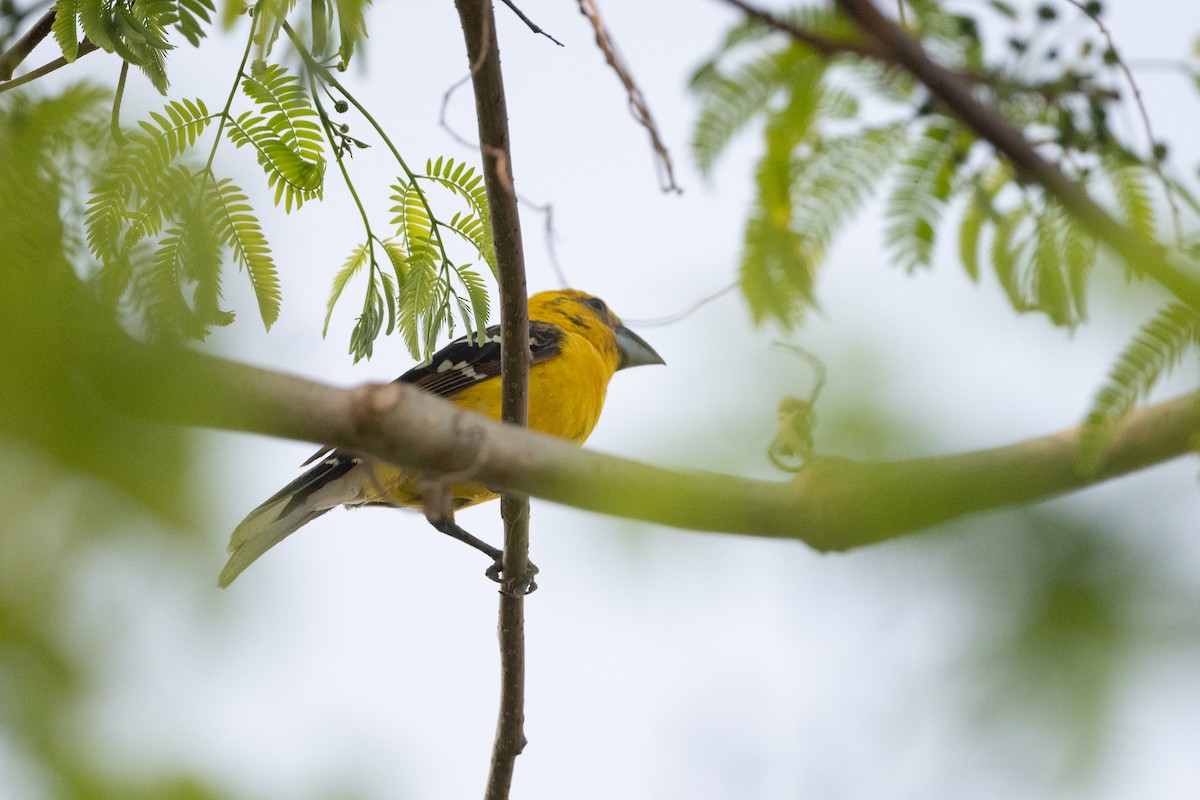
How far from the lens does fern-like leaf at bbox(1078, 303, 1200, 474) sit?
5.25 feet

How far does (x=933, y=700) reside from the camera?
133cm

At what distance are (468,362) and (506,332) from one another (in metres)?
2.43

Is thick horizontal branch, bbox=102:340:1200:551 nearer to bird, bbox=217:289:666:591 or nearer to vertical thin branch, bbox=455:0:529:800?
vertical thin branch, bbox=455:0:529:800

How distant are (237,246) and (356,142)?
3.14 ft

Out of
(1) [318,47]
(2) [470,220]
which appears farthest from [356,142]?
(1) [318,47]

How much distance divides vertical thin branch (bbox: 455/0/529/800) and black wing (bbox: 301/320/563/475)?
64.3 inches

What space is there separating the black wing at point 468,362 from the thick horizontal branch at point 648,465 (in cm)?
421

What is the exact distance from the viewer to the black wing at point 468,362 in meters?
6.22

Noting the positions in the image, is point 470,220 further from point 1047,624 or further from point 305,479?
point 1047,624

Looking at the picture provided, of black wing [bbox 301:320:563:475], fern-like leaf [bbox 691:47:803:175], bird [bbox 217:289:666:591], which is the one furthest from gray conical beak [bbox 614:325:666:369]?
fern-like leaf [bbox 691:47:803:175]

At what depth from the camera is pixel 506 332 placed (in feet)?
13.0

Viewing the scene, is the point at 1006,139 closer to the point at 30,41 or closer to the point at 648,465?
the point at 648,465

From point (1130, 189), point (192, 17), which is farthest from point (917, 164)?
point (192, 17)

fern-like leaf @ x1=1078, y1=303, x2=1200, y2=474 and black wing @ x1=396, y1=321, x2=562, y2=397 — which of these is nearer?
fern-like leaf @ x1=1078, y1=303, x2=1200, y2=474
